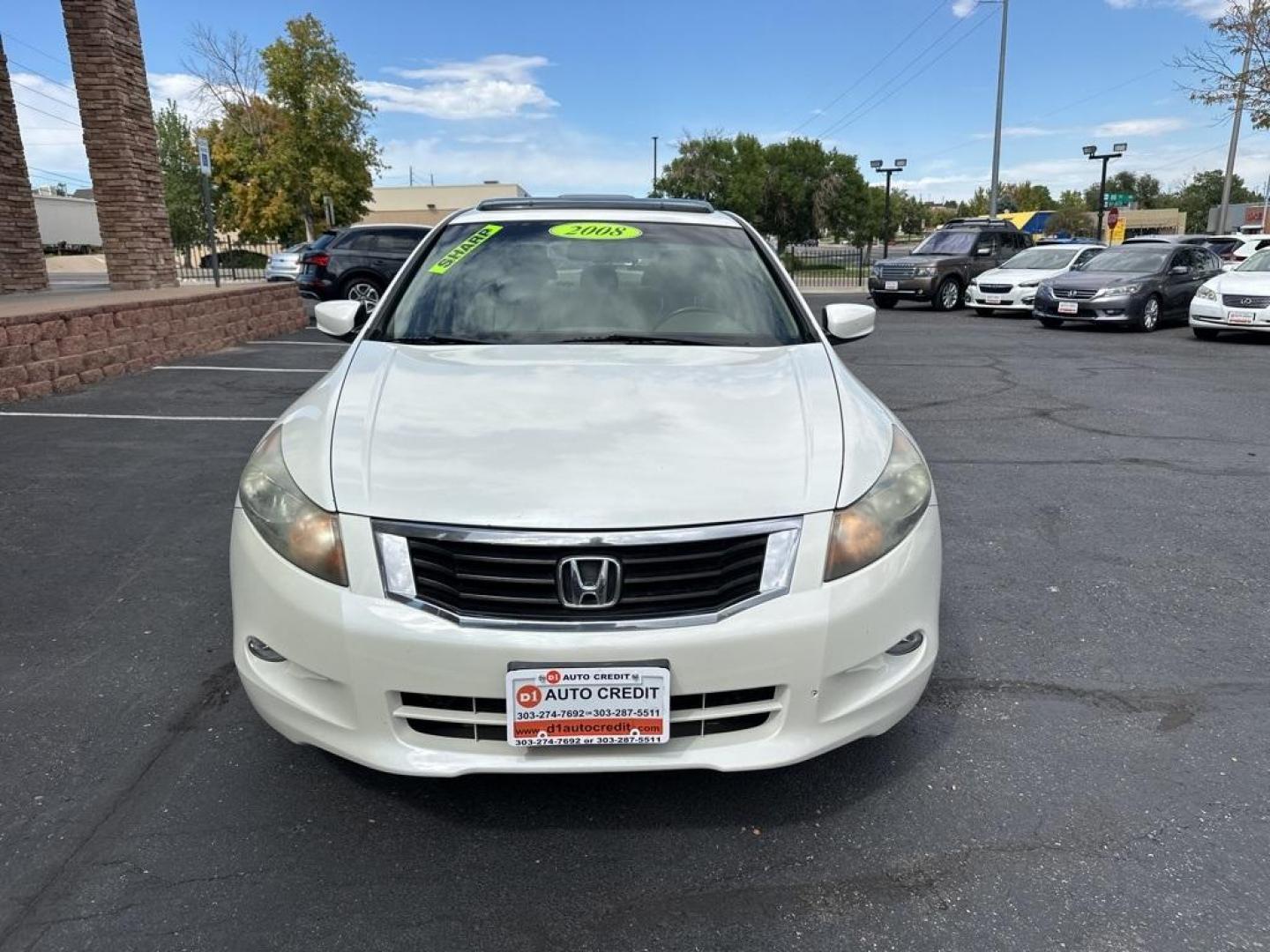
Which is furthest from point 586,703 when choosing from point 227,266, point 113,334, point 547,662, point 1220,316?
point 227,266

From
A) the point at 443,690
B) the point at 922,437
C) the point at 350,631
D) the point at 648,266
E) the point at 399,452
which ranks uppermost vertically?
the point at 648,266

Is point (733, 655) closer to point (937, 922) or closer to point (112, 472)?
point (937, 922)

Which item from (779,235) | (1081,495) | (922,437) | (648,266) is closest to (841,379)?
(648,266)

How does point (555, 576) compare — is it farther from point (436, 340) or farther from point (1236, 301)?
point (1236, 301)

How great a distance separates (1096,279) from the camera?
50.1 feet

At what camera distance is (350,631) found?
6.83 feet

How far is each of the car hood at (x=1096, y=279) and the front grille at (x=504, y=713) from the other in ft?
49.5

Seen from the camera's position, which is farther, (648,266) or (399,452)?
(648,266)

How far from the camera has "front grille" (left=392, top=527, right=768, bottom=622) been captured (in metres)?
2.07

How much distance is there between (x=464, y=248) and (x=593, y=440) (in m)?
1.76

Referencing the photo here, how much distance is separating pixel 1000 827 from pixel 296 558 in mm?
1919

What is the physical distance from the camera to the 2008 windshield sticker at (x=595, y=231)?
377 centimetres

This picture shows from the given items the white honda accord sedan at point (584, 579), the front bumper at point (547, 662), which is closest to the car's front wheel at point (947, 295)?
the white honda accord sedan at point (584, 579)

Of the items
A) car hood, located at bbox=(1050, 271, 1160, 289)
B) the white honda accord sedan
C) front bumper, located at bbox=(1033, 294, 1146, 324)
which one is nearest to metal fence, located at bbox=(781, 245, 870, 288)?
car hood, located at bbox=(1050, 271, 1160, 289)
